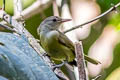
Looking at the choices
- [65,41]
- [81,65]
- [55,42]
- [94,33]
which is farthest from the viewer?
[94,33]

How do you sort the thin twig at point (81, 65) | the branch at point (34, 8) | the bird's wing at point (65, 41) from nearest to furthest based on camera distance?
the thin twig at point (81, 65) < the branch at point (34, 8) < the bird's wing at point (65, 41)

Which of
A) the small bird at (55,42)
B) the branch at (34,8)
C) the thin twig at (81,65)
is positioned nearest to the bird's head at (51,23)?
the small bird at (55,42)

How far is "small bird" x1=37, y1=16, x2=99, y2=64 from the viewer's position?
14.5ft

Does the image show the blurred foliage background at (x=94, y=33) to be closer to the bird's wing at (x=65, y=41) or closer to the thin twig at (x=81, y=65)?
the bird's wing at (x=65, y=41)

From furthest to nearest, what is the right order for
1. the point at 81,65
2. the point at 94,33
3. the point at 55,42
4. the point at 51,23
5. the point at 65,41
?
the point at 94,33 → the point at 51,23 → the point at 55,42 → the point at 65,41 → the point at 81,65

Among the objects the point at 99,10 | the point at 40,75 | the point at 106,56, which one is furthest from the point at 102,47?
the point at 40,75

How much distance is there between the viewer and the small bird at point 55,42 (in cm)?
443

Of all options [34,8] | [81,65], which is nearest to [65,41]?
[34,8]

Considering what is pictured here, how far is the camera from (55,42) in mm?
4566

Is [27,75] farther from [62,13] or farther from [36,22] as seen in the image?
[36,22]

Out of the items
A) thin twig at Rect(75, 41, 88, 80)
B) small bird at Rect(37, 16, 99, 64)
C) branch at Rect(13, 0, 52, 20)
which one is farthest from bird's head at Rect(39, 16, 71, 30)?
thin twig at Rect(75, 41, 88, 80)

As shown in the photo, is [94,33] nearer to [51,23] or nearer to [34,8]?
[51,23]

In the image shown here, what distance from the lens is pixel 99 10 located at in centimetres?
511

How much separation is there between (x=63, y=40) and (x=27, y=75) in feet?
8.70
